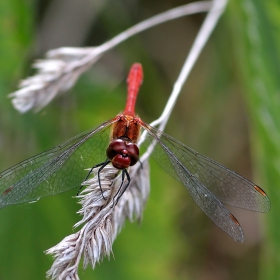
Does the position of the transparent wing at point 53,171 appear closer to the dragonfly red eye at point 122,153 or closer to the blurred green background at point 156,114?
the dragonfly red eye at point 122,153

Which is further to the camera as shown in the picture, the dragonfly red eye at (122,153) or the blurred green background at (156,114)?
the blurred green background at (156,114)

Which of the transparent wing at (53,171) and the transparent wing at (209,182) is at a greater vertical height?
the transparent wing at (209,182)

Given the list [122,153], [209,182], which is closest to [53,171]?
[122,153]

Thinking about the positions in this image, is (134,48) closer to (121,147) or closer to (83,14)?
(83,14)

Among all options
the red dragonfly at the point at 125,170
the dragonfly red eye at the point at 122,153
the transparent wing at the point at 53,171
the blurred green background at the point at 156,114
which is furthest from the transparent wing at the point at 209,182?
the blurred green background at the point at 156,114

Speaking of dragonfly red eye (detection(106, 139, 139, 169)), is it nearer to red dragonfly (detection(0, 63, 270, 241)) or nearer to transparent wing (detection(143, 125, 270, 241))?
red dragonfly (detection(0, 63, 270, 241))

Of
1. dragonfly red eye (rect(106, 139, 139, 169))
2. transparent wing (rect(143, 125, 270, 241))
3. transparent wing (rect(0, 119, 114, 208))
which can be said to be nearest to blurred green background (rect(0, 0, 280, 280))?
transparent wing (rect(143, 125, 270, 241))
